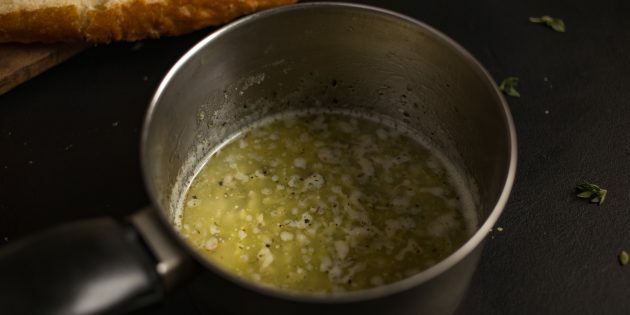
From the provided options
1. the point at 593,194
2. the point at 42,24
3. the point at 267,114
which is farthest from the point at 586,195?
the point at 42,24

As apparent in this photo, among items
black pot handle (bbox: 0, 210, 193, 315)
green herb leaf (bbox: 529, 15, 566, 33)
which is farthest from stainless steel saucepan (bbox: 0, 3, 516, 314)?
green herb leaf (bbox: 529, 15, 566, 33)

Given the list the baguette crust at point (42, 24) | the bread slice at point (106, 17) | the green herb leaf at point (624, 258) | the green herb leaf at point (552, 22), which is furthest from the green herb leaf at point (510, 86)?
the baguette crust at point (42, 24)

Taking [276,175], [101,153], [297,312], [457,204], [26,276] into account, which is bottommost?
[457,204]

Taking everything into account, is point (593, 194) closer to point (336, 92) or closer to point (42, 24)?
point (336, 92)

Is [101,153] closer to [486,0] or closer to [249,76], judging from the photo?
[249,76]

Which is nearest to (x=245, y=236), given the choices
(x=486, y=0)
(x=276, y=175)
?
(x=276, y=175)

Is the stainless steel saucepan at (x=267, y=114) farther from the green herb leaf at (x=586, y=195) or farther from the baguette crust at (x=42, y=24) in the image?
the baguette crust at (x=42, y=24)
